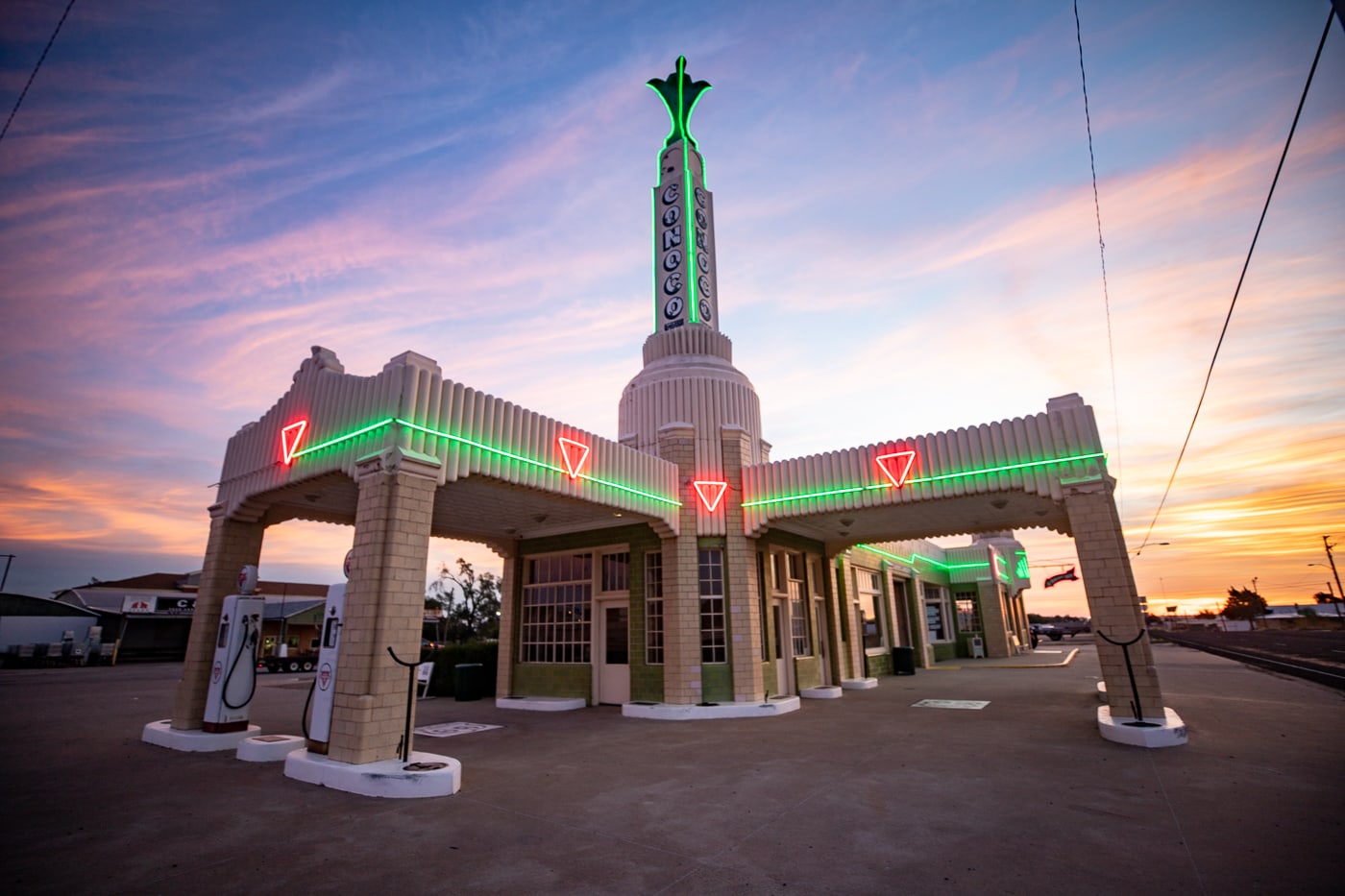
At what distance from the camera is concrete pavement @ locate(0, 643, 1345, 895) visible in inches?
163

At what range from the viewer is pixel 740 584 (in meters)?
13.0

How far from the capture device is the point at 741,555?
13219 millimetres

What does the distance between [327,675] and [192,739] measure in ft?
11.2

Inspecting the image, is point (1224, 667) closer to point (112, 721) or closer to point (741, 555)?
point (741, 555)

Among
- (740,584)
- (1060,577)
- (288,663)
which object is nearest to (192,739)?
(740,584)

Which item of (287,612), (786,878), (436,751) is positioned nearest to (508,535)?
(436,751)

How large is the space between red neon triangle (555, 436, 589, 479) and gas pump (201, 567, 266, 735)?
5.21 metres

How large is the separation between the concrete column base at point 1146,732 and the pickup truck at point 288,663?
1301 inches

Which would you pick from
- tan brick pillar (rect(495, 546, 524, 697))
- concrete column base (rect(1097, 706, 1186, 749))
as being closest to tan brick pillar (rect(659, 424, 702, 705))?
tan brick pillar (rect(495, 546, 524, 697))

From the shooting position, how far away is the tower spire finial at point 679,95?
19031 millimetres

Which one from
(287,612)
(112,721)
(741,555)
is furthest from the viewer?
(287,612)

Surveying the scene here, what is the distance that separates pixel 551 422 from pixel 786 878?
7.55 metres

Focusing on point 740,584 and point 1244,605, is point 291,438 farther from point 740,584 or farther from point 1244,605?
point 1244,605

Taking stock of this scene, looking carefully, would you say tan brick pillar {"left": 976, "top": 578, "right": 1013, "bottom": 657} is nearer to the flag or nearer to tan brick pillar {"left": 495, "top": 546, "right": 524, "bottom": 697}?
the flag
